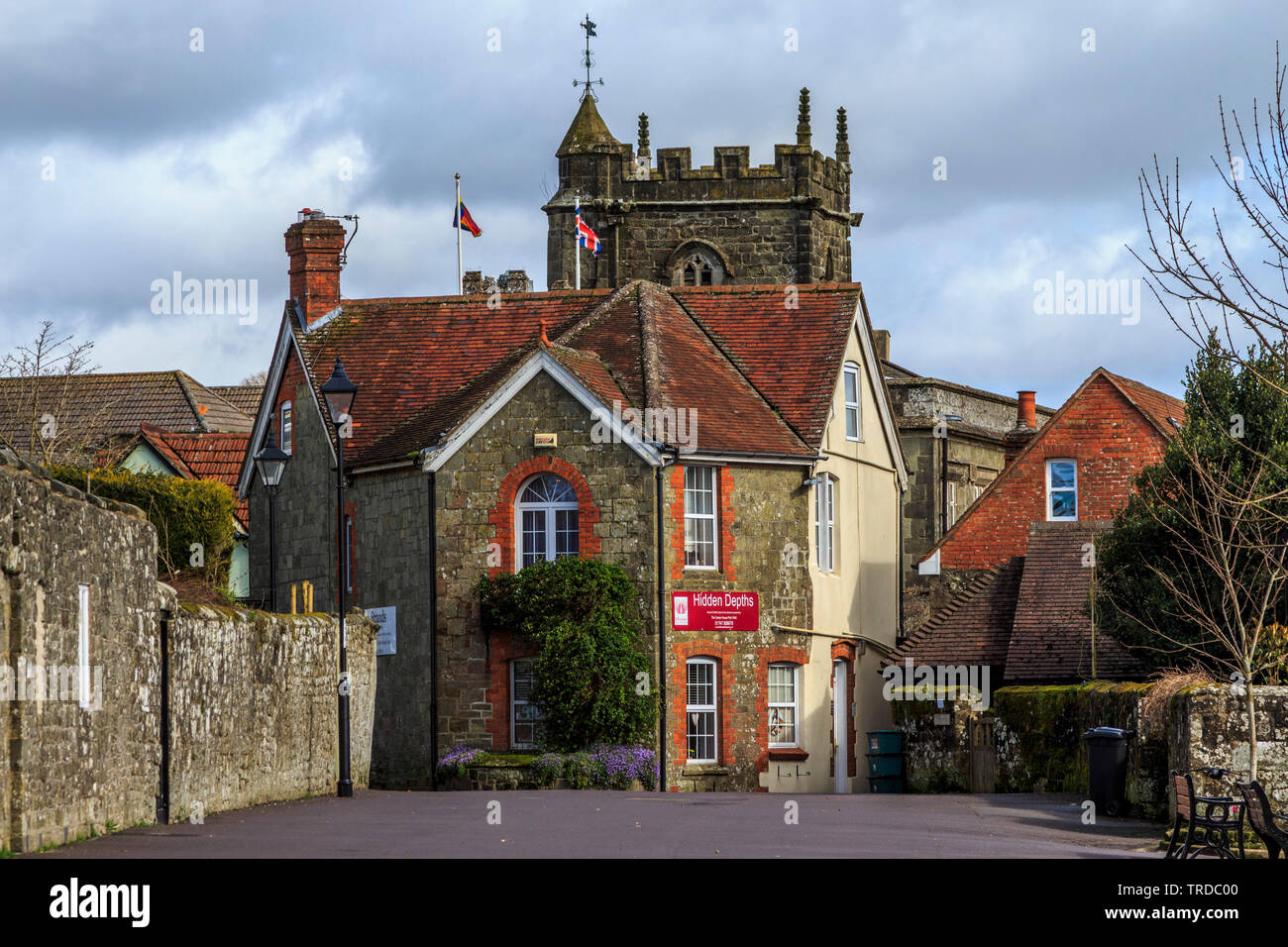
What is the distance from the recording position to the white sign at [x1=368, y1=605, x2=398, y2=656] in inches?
→ 1282

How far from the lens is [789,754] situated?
105 ft

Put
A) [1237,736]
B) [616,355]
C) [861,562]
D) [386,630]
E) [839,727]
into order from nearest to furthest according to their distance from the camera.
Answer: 1. [1237,736]
2. [386,630]
3. [616,355]
4. [839,727]
5. [861,562]

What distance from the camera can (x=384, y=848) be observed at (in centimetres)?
1634

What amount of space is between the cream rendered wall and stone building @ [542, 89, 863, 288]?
17996 mm

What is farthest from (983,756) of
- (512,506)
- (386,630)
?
(386,630)

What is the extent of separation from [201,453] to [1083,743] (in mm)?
27059

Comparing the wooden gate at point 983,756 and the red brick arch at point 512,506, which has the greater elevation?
the red brick arch at point 512,506

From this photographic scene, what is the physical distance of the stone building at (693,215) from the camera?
2181 inches

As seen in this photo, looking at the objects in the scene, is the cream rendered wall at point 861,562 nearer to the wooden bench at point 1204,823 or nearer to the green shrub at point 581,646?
the green shrub at point 581,646

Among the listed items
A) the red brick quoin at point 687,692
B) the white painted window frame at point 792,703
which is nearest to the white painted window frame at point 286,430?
the red brick quoin at point 687,692

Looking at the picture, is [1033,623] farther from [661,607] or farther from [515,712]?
[515,712]

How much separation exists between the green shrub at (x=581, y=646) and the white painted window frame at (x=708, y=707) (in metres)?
0.85

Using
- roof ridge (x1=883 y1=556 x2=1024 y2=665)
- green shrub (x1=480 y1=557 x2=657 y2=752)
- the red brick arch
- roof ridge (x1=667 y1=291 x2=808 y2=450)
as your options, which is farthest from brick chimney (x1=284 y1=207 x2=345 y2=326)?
roof ridge (x1=883 y1=556 x2=1024 y2=665)
